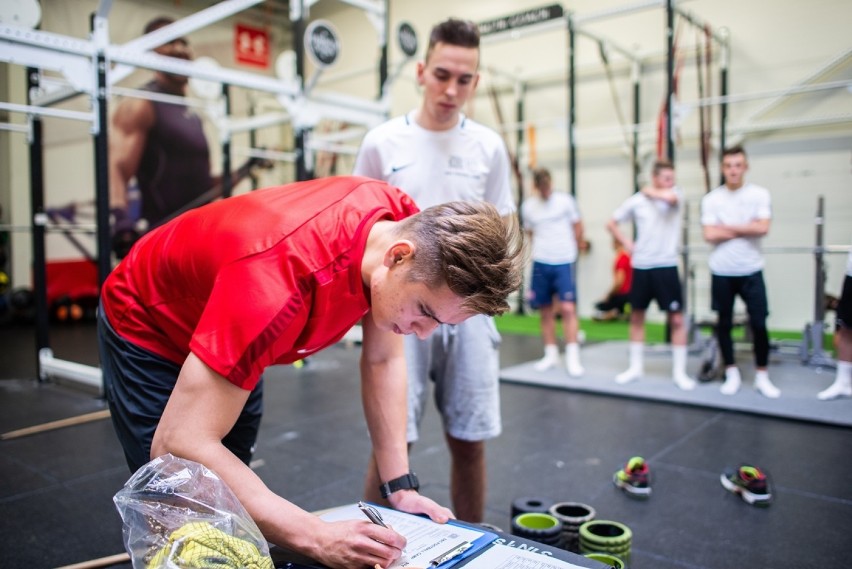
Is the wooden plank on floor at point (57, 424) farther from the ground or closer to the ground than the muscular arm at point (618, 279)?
closer to the ground

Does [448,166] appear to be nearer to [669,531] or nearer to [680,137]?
[669,531]

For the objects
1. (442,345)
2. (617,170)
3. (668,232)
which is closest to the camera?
(442,345)

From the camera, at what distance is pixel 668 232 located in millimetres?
4023

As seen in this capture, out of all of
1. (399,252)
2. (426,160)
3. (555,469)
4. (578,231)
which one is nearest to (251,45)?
(578,231)

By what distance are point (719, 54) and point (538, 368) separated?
4.20 m

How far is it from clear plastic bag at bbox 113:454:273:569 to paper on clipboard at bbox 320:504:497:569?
21 cm

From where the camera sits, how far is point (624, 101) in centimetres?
743

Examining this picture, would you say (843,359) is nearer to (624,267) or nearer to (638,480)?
(638,480)

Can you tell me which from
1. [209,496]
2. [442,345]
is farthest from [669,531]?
[209,496]

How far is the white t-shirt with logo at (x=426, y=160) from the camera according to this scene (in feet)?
5.68

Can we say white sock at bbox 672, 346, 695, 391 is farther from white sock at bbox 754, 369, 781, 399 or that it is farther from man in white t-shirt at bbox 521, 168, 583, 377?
man in white t-shirt at bbox 521, 168, 583, 377

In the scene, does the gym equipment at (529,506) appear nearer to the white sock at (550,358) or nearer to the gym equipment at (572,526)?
the gym equipment at (572,526)

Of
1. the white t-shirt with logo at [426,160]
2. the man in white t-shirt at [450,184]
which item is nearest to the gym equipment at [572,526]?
the man in white t-shirt at [450,184]

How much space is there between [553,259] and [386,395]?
3.40 metres
